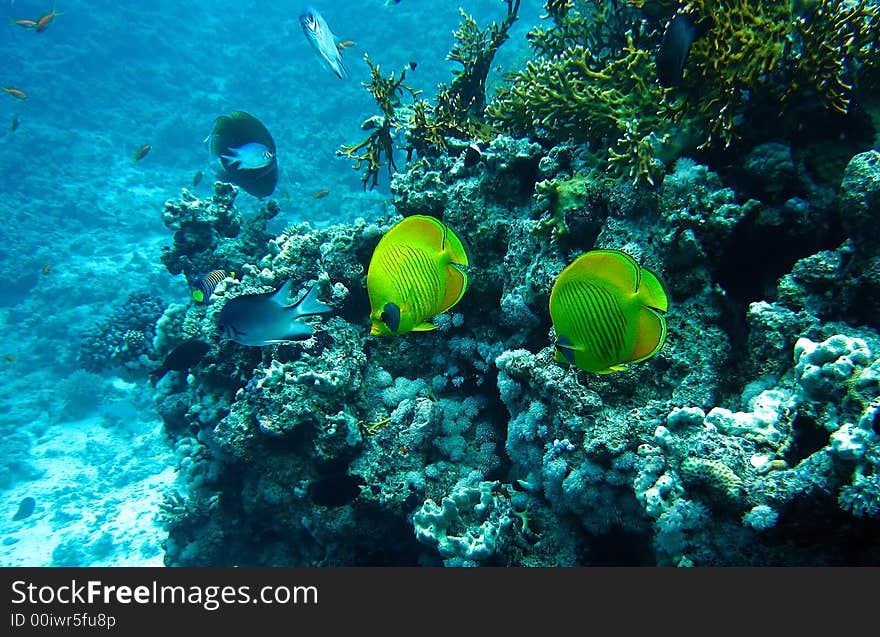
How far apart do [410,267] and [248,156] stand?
14.9 ft

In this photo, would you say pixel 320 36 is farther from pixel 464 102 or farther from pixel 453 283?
pixel 453 283

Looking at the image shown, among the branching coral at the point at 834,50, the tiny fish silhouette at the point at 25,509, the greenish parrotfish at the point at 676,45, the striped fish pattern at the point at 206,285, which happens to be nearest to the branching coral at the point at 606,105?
the greenish parrotfish at the point at 676,45

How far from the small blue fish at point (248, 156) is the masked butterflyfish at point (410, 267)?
173 inches

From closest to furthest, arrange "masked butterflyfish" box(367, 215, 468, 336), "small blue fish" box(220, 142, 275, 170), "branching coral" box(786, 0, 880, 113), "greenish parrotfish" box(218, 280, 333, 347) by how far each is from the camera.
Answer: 1. "masked butterflyfish" box(367, 215, 468, 336)
2. "branching coral" box(786, 0, 880, 113)
3. "greenish parrotfish" box(218, 280, 333, 347)
4. "small blue fish" box(220, 142, 275, 170)

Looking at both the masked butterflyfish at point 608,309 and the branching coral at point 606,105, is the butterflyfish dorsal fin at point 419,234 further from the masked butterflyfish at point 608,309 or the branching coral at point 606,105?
the branching coral at point 606,105

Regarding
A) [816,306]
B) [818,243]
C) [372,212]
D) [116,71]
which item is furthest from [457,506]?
[116,71]

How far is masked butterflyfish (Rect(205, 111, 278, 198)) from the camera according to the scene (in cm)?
Answer: 540

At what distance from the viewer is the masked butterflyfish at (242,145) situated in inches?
213

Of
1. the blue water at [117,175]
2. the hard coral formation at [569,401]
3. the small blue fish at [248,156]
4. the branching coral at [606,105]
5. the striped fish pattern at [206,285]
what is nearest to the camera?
the hard coral formation at [569,401]

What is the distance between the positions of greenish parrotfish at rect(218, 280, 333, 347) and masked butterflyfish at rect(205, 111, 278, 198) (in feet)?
11.1

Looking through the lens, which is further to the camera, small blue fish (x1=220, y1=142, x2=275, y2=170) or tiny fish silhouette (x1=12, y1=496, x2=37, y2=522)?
tiny fish silhouette (x1=12, y1=496, x2=37, y2=522)

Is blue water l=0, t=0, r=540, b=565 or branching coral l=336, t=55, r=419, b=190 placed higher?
blue water l=0, t=0, r=540, b=565

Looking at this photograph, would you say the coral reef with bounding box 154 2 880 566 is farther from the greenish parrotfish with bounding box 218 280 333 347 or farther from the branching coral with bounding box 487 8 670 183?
the greenish parrotfish with bounding box 218 280 333 347

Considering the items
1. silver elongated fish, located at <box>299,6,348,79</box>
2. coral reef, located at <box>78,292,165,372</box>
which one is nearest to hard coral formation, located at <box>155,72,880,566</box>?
silver elongated fish, located at <box>299,6,348,79</box>
